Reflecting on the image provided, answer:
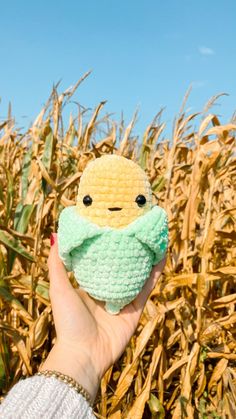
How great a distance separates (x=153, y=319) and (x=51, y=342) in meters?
0.42

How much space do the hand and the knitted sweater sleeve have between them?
50 millimetres

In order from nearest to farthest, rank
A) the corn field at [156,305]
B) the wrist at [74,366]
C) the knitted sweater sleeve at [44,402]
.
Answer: the knitted sweater sleeve at [44,402] → the wrist at [74,366] → the corn field at [156,305]

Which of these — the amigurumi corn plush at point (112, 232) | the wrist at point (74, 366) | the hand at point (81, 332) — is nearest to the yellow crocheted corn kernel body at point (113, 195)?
the amigurumi corn plush at point (112, 232)

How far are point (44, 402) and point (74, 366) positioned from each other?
123mm

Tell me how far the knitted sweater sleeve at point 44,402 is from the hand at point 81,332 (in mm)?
50

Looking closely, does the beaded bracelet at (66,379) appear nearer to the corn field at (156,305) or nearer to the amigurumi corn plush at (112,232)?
the amigurumi corn plush at (112,232)

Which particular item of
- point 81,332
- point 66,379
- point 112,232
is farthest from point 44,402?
point 112,232

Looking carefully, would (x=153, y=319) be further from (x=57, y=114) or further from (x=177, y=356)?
(x=57, y=114)

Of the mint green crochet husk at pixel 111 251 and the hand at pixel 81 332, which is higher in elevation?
the mint green crochet husk at pixel 111 251

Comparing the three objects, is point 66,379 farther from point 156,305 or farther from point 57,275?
point 156,305

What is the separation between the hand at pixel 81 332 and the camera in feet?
2.98

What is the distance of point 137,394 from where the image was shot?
1.56m

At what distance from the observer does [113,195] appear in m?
0.94

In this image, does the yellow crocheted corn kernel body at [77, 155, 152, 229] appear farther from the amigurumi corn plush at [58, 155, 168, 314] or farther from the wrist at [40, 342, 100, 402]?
the wrist at [40, 342, 100, 402]
